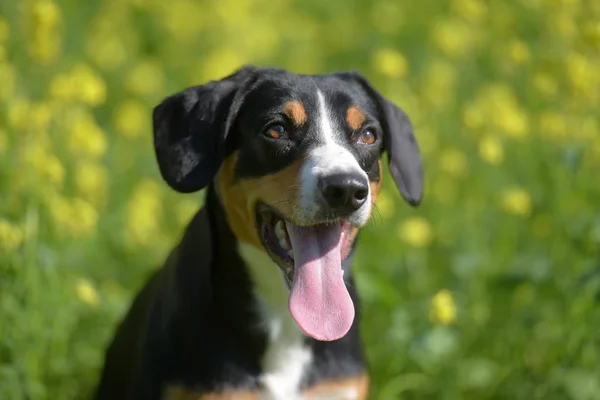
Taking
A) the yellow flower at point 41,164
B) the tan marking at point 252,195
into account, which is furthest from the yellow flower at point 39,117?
the tan marking at point 252,195

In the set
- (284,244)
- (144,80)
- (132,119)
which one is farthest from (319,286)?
(144,80)

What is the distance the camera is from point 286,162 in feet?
11.7

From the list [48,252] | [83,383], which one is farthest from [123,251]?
[48,252]

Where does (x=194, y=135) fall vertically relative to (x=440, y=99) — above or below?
above

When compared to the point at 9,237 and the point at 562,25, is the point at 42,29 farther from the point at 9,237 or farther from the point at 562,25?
the point at 562,25

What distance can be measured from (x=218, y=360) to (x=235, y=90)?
0.97m

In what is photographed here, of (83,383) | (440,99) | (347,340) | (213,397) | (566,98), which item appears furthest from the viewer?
(440,99)

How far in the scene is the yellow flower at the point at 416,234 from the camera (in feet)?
17.1

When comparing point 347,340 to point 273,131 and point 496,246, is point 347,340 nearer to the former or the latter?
point 273,131

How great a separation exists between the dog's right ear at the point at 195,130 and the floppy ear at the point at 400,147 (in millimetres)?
506

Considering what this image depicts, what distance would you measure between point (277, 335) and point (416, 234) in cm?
163

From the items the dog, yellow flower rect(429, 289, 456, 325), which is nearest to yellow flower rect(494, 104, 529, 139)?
yellow flower rect(429, 289, 456, 325)

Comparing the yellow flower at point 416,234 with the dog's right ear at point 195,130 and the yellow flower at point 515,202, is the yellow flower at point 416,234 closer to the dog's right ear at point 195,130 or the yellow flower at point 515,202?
the yellow flower at point 515,202

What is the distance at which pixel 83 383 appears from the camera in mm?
4871
